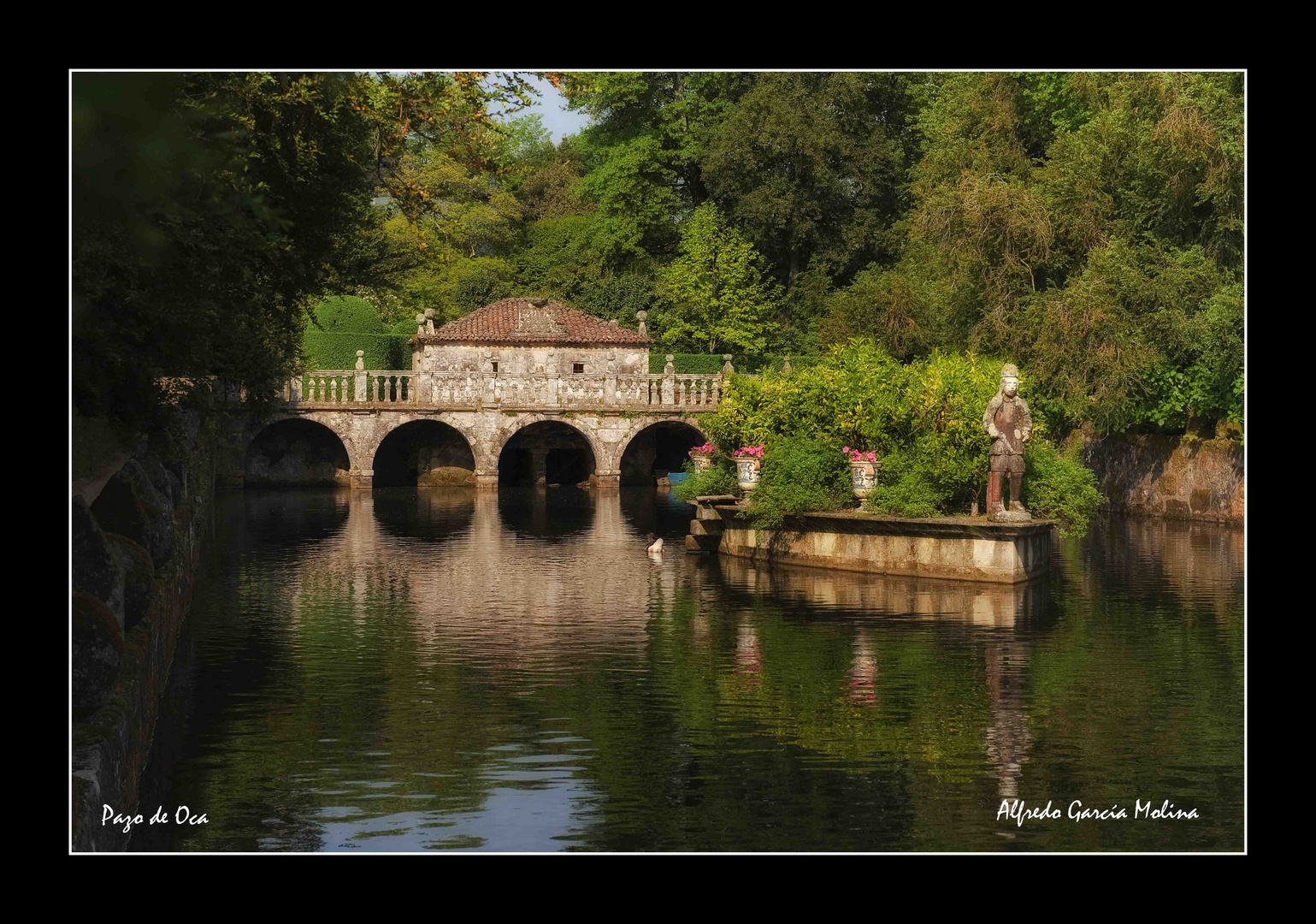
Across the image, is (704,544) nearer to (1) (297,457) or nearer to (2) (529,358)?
(2) (529,358)

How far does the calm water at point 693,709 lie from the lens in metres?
11.3

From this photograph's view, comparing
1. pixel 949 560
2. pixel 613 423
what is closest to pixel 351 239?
pixel 949 560

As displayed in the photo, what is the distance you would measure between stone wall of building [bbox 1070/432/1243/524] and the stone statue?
13.3m

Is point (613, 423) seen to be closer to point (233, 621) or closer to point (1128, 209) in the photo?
point (1128, 209)

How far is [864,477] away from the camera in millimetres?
27188

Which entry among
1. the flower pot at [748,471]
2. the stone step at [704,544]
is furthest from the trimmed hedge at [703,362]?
the flower pot at [748,471]

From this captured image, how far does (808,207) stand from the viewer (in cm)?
5797

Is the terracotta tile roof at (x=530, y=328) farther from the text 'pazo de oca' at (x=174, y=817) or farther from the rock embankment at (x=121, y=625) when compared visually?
the text 'pazo de oca' at (x=174, y=817)

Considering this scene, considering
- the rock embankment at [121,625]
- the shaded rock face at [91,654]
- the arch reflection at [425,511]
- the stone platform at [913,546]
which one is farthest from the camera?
the arch reflection at [425,511]

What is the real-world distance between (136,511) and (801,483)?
1542 cm

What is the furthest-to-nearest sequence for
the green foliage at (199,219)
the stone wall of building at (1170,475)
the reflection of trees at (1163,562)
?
the stone wall of building at (1170,475)
the reflection of trees at (1163,562)
the green foliage at (199,219)

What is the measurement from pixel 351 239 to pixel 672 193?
4166 centimetres

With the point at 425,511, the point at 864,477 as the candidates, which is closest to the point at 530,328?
the point at 425,511

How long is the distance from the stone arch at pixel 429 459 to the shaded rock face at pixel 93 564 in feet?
136
